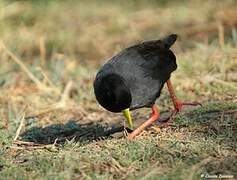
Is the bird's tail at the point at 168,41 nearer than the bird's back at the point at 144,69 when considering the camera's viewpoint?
No

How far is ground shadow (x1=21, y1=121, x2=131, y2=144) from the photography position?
5.01 m

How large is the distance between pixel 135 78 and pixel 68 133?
964 mm

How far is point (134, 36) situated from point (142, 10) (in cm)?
149

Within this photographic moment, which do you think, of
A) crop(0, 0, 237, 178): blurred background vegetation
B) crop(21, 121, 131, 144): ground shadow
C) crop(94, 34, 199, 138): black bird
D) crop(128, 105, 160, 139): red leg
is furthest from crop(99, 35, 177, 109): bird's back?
crop(21, 121, 131, 144): ground shadow

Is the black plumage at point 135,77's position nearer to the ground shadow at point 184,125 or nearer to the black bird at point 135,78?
the black bird at point 135,78


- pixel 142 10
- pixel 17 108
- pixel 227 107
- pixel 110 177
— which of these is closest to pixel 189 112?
pixel 227 107

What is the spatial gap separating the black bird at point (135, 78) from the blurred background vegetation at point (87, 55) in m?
0.29

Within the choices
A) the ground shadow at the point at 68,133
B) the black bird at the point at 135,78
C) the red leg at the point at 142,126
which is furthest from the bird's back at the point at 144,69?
the ground shadow at the point at 68,133

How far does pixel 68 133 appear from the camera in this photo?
525 centimetres

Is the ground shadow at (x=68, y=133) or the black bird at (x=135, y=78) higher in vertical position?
the black bird at (x=135, y=78)

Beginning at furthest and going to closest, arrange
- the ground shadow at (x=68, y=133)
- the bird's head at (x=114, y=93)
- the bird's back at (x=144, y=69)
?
1. the ground shadow at (x=68, y=133)
2. the bird's back at (x=144, y=69)
3. the bird's head at (x=114, y=93)

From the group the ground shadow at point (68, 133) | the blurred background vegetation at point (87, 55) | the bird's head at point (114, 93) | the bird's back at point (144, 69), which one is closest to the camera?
the bird's head at point (114, 93)

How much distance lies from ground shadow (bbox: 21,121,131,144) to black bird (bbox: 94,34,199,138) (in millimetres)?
328

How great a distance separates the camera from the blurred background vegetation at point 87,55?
18.4ft
